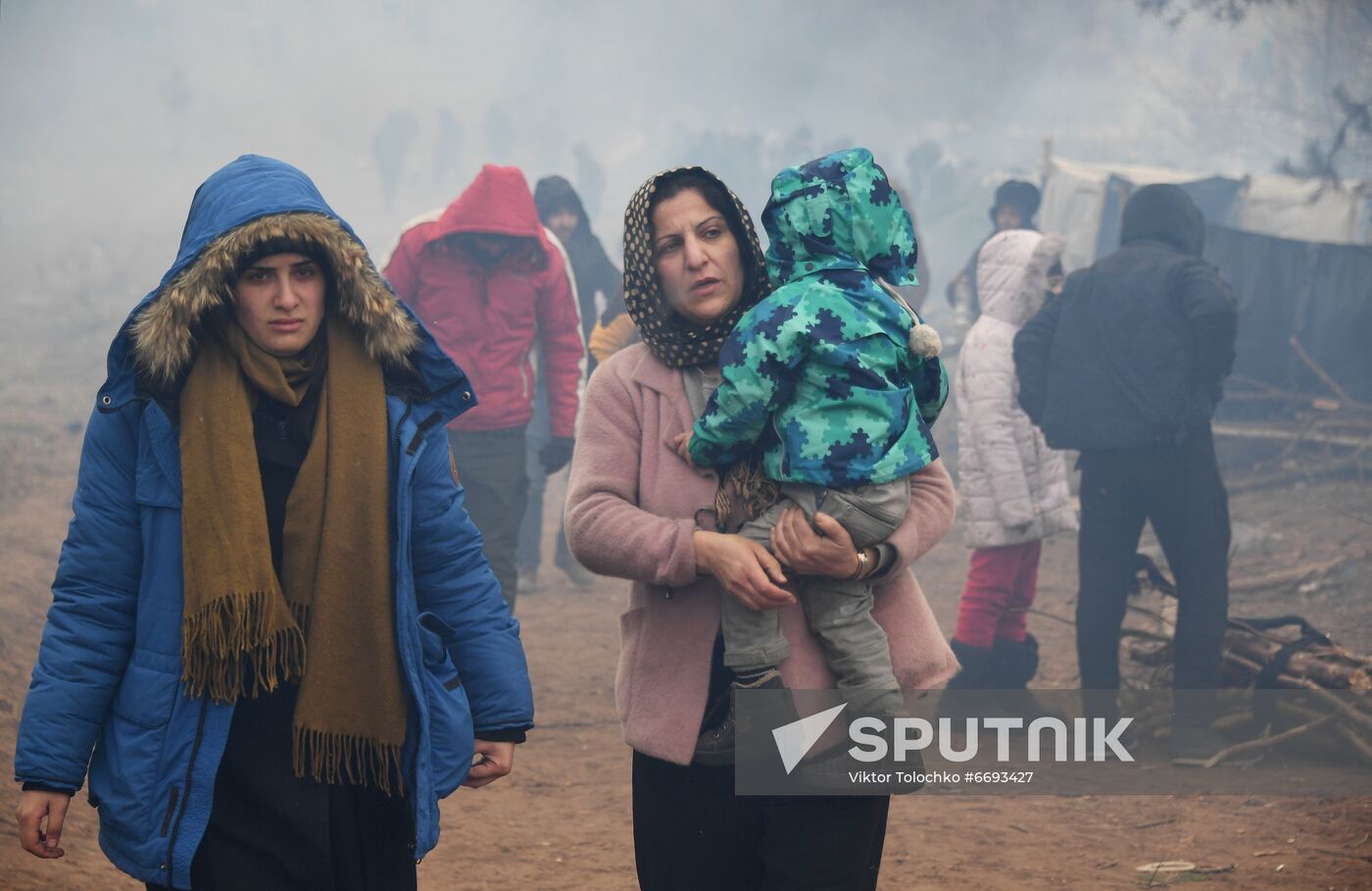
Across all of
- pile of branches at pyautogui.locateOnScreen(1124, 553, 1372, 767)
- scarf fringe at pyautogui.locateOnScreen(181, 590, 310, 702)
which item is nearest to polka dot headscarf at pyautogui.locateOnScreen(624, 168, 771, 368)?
scarf fringe at pyautogui.locateOnScreen(181, 590, 310, 702)

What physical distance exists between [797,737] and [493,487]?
3761 mm

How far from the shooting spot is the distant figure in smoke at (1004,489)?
5.59 metres

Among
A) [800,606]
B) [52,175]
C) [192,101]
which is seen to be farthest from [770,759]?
[192,101]

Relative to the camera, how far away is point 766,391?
2.18 meters

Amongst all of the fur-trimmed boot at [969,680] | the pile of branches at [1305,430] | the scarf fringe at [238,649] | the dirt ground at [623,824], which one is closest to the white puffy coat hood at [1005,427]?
the fur-trimmed boot at [969,680]

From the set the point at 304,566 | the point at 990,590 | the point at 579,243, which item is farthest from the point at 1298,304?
the point at 304,566

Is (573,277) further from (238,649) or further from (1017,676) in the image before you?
(238,649)

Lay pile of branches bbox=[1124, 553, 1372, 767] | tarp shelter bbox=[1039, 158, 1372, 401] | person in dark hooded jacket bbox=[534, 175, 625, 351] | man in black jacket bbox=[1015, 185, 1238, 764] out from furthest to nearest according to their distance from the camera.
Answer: tarp shelter bbox=[1039, 158, 1372, 401] < person in dark hooded jacket bbox=[534, 175, 625, 351] < pile of branches bbox=[1124, 553, 1372, 767] < man in black jacket bbox=[1015, 185, 1238, 764]

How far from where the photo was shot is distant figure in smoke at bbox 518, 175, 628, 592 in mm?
8125

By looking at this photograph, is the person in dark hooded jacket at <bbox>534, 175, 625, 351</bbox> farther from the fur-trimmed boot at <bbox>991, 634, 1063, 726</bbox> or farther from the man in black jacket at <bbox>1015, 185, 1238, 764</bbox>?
the fur-trimmed boot at <bbox>991, 634, 1063, 726</bbox>

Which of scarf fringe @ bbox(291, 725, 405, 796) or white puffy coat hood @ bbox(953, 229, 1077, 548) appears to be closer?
scarf fringe @ bbox(291, 725, 405, 796)

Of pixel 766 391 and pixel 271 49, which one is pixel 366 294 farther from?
pixel 271 49

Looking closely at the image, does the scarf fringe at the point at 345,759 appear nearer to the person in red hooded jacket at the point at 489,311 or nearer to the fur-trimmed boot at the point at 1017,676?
the person in red hooded jacket at the point at 489,311

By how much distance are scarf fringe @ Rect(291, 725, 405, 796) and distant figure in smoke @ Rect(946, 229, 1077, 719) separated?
3906 millimetres
